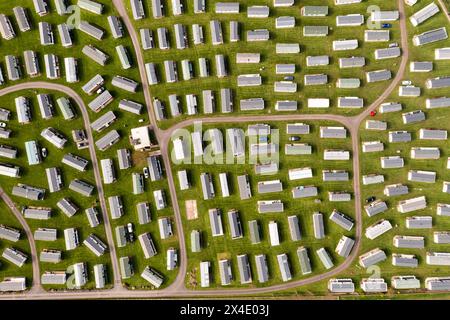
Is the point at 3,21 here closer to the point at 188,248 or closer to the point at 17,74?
the point at 17,74

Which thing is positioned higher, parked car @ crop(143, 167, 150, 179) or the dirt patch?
parked car @ crop(143, 167, 150, 179)

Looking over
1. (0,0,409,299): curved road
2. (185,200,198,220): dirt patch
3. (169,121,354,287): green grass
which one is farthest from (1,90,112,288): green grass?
(169,121,354,287): green grass

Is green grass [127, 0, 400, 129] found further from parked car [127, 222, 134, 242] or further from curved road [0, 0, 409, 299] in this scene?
parked car [127, 222, 134, 242]

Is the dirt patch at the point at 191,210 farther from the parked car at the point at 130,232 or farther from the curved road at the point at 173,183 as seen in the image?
the parked car at the point at 130,232

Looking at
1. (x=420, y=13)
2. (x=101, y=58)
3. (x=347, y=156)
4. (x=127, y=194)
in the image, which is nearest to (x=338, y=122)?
(x=347, y=156)

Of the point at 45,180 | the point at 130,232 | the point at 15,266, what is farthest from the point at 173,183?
the point at 15,266

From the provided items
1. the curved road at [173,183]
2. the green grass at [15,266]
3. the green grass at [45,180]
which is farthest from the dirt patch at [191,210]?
the green grass at [15,266]

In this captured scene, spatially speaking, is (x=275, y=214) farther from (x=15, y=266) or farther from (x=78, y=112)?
(x=15, y=266)

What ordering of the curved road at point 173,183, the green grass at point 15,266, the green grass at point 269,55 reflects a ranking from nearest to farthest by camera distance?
the green grass at point 269,55, the curved road at point 173,183, the green grass at point 15,266

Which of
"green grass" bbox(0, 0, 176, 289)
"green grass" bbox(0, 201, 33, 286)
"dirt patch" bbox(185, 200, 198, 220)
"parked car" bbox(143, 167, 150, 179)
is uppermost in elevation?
"green grass" bbox(0, 0, 176, 289)
